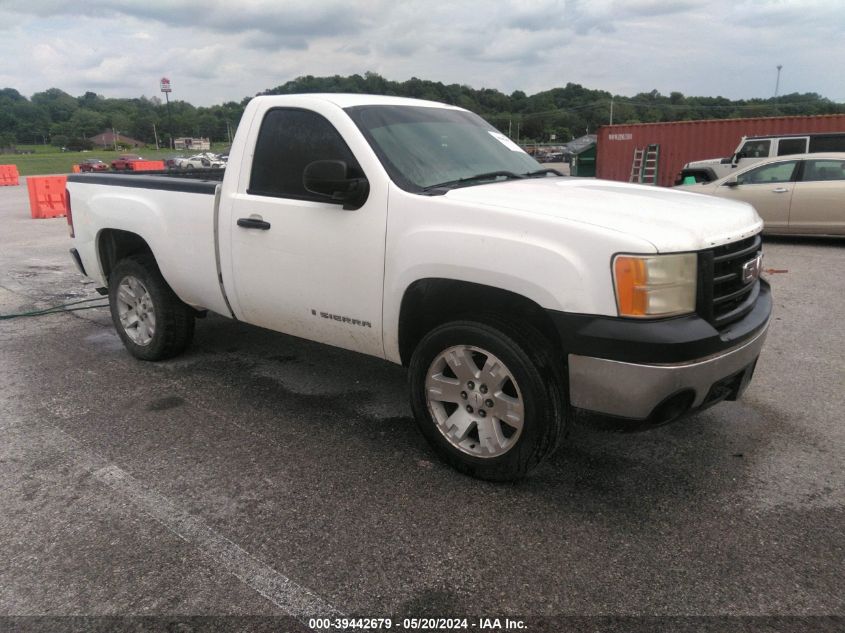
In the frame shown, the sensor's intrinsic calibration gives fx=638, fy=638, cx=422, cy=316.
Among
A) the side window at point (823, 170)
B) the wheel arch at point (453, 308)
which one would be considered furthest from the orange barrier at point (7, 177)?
the wheel arch at point (453, 308)

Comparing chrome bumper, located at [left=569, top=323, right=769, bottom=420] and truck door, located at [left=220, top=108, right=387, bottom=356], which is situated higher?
truck door, located at [left=220, top=108, right=387, bottom=356]

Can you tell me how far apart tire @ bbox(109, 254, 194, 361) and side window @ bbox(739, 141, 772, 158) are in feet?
48.7

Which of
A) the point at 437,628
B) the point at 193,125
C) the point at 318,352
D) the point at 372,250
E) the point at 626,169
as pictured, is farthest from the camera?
the point at 193,125

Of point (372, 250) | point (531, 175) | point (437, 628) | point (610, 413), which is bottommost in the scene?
point (437, 628)

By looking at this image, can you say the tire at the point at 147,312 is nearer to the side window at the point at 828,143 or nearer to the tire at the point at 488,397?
the tire at the point at 488,397

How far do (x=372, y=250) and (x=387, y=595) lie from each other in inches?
67.3

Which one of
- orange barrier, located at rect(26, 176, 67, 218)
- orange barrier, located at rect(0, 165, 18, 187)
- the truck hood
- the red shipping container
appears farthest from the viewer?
orange barrier, located at rect(0, 165, 18, 187)

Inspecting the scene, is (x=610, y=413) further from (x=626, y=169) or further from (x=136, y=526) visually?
(x=626, y=169)

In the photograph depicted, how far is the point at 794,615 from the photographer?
2.29m

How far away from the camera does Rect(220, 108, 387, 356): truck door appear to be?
3.44m

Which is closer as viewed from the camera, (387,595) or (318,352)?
(387,595)

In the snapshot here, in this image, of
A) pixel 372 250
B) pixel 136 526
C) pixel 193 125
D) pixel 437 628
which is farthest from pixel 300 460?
pixel 193 125

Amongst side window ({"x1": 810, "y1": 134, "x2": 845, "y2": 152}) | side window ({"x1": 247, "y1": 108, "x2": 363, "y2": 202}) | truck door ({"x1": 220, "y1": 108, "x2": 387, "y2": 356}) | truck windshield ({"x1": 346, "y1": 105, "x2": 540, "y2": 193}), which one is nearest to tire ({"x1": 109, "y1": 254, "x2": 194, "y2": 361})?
truck door ({"x1": 220, "y1": 108, "x2": 387, "y2": 356})

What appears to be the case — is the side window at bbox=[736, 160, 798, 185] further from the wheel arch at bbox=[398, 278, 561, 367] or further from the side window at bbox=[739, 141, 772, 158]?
the wheel arch at bbox=[398, 278, 561, 367]
